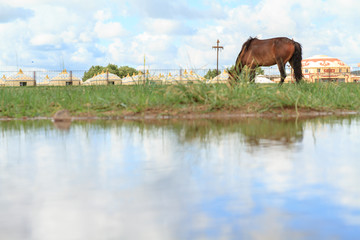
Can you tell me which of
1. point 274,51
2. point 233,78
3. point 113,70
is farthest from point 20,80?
point 233,78

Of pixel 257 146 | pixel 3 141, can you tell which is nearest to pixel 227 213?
pixel 257 146

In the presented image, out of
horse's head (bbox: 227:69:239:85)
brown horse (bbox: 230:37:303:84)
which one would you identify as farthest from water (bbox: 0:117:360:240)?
brown horse (bbox: 230:37:303:84)

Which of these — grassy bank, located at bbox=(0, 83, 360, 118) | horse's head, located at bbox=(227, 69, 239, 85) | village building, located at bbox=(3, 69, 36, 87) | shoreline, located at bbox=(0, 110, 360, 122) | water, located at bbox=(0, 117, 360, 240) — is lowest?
water, located at bbox=(0, 117, 360, 240)

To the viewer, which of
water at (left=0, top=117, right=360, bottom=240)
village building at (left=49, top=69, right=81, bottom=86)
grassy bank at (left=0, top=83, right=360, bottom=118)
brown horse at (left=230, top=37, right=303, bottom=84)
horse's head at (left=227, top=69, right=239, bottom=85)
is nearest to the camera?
water at (left=0, top=117, right=360, bottom=240)

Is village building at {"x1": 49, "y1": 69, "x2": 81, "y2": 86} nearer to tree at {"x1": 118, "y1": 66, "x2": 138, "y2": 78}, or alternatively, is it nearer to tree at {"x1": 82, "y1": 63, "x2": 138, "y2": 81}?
tree at {"x1": 82, "y1": 63, "x2": 138, "y2": 81}

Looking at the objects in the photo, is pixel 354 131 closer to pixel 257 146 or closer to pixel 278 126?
pixel 278 126

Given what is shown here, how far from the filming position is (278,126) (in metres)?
7.02

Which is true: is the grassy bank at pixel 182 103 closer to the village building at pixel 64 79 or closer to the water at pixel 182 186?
the water at pixel 182 186

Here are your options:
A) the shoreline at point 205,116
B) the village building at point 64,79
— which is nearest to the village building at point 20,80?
the village building at point 64,79

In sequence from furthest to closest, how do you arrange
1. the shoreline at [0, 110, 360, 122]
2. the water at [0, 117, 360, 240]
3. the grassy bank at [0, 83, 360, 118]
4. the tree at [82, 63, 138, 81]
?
the tree at [82, 63, 138, 81] < the grassy bank at [0, 83, 360, 118] < the shoreline at [0, 110, 360, 122] < the water at [0, 117, 360, 240]

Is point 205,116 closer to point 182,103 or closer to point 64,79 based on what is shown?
point 182,103

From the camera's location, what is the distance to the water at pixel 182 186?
2.49 metres

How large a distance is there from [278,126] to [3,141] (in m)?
4.11

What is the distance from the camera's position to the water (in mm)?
2486
